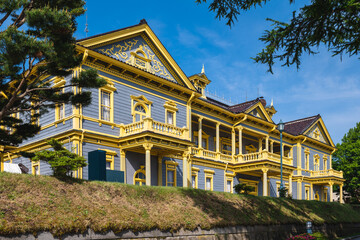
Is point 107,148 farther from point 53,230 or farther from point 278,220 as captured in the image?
point 278,220

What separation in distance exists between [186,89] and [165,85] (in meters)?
2.00

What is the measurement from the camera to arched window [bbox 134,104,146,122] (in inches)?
962

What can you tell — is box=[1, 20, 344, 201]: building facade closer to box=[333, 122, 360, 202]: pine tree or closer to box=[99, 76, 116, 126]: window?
box=[99, 76, 116, 126]: window

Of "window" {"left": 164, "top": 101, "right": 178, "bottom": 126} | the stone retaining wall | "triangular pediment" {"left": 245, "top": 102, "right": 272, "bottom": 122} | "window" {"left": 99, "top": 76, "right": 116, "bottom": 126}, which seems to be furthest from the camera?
"triangular pediment" {"left": 245, "top": 102, "right": 272, "bottom": 122}

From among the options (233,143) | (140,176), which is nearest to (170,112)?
(140,176)

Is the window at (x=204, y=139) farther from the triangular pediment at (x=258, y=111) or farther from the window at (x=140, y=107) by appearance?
the window at (x=140, y=107)

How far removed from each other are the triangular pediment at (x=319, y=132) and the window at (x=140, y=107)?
26.1 meters

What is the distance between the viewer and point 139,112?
2467cm

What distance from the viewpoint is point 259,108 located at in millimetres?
36094

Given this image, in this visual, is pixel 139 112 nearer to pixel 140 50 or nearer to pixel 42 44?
pixel 140 50

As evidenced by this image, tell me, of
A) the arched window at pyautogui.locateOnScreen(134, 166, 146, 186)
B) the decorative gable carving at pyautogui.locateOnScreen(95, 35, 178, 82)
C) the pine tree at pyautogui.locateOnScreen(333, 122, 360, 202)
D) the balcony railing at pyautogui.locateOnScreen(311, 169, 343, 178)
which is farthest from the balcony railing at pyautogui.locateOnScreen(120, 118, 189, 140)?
the pine tree at pyautogui.locateOnScreen(333, 122, 360, 202)

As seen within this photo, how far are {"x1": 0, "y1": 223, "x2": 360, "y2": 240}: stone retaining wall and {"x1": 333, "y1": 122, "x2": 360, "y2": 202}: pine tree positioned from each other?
2115cm

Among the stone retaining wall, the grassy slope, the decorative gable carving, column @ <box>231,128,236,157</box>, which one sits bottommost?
the stone retaining wall

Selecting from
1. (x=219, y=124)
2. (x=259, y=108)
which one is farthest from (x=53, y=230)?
(x=259, y=108)
